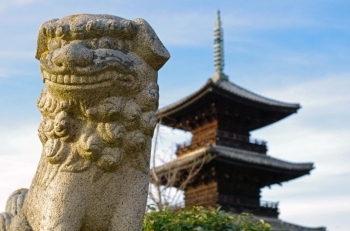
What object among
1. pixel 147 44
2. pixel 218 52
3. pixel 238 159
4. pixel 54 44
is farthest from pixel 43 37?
pixel 218 52

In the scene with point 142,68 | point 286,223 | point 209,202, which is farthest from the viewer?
point 286,223

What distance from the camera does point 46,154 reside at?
2426 mm

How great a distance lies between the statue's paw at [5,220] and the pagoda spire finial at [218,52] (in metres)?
16.3

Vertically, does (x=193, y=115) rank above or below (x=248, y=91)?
below

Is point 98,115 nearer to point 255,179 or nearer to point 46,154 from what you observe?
point 46,154

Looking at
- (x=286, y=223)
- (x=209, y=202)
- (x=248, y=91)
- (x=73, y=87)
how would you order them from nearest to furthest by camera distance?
(x=73, y=87) < (x=209, y=202) < (x=286, y=223) < (x=248, y=91)

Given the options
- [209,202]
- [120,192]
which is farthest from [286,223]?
[120,192]

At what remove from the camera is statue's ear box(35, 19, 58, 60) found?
8.15 ft

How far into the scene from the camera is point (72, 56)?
91.3 inches

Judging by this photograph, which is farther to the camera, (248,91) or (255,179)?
(248,91)

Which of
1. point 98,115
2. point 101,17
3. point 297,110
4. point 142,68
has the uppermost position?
point 297,110

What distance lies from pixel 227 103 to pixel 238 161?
6.65 feet

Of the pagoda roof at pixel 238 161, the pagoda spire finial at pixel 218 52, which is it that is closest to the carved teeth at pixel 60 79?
the pagoda roof at pixel 238 161

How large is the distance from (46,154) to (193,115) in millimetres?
14442
